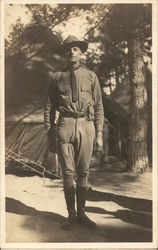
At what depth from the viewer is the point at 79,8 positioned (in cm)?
327

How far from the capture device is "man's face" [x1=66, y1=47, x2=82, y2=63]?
2.85 meters

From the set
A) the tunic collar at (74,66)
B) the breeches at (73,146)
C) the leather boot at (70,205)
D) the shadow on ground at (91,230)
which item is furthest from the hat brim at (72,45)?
the shadow on ground at (91,230)

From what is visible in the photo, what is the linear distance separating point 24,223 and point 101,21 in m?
2.03

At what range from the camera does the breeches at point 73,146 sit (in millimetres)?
2854

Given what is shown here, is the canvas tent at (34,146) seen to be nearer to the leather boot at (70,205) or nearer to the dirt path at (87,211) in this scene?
the dirt path at (87,211)

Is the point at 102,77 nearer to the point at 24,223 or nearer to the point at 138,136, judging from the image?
the point at 138,136

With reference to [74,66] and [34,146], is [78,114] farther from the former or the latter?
[34,146]

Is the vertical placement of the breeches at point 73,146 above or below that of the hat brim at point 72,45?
below

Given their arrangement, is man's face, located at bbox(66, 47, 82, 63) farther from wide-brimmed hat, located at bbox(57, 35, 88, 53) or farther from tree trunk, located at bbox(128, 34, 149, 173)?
tree trunk, located at bbox(128, 34, 149, 173)

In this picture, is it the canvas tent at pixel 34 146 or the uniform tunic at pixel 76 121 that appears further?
the canvas tent at pixel 34 146

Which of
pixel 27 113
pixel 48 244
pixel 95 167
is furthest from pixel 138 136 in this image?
pixel 48 244

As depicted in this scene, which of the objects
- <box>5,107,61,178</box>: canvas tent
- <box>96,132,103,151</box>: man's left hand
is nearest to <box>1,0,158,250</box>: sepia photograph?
<box>96,132,103,151</box>: man's left hand

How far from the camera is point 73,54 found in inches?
112

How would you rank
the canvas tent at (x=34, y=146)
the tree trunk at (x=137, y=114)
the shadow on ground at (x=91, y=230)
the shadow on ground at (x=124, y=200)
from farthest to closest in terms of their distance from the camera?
1. the canvas tent at (x=34, y=146)
2. the tree trunk at (x=137, y=114)
3. the shadow on ground at (x=124, y=200)
4. the shadow on ground at (x=91, y=230)
